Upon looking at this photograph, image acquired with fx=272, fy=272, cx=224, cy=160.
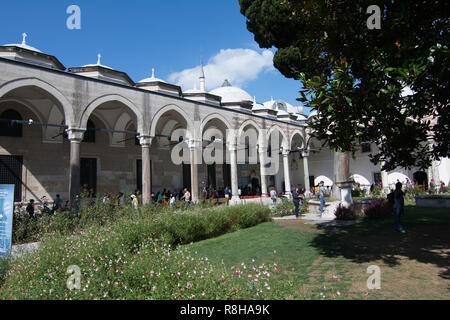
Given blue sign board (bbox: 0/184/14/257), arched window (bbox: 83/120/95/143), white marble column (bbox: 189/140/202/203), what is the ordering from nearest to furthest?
blue sign board (bbox: 0/184/14/257) → white marble column (bbox: 189/140/202/203) → arched window (bbox: 83/120/95/143)

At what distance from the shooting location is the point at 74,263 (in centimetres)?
431

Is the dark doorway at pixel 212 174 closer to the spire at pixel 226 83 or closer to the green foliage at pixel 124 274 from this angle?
the spire at pixel 226 83

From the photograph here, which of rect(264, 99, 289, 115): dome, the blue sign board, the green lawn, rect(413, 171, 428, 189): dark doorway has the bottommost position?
the green lawn

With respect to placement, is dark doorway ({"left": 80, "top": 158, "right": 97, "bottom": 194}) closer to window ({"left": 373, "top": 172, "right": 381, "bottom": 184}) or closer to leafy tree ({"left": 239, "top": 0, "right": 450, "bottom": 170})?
leafy tree ({"left": 239, "top": 0, "right": 450, "bottom": 170})

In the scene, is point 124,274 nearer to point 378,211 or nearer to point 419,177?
point 378,211

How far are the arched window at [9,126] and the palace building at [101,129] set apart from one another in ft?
0.13

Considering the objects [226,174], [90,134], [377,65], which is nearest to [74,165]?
[90,134]

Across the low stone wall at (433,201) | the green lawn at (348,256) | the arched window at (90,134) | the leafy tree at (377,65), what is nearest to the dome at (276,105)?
the low stone wall at (433,201)

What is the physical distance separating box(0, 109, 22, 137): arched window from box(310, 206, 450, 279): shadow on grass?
46.8 ft

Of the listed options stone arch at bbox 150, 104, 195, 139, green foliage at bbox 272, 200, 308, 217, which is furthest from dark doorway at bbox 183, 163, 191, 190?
green foliage at bbox 272, 200, 308, 217

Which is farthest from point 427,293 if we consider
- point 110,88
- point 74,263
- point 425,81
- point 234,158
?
point 234,158

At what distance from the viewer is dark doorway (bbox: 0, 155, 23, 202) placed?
12727mm

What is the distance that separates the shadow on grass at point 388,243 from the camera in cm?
502

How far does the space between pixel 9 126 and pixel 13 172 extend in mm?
2204
